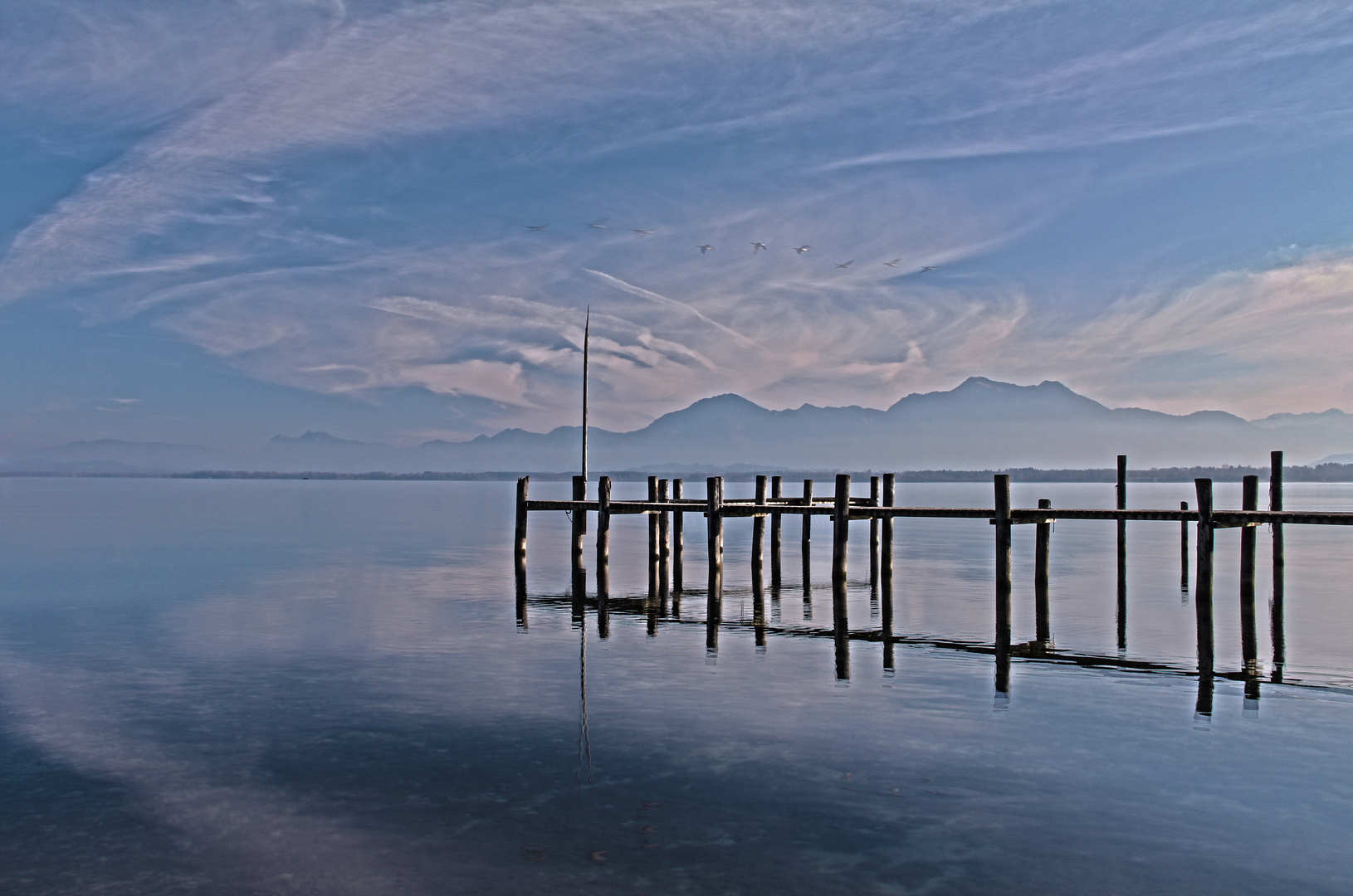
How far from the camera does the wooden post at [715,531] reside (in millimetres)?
27703

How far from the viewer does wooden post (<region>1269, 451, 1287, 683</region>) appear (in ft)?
66.7

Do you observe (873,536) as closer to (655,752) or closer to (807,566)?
(807,566)

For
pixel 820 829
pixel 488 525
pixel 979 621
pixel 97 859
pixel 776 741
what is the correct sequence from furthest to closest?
pixel 488 525 < pixel 979 621 < pixel 776 741 < pixel 820 829 < pixel 97 859

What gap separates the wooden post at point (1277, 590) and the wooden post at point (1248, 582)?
47cm

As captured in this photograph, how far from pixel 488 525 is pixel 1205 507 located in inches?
2278

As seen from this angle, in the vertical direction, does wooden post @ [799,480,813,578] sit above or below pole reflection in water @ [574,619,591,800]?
above

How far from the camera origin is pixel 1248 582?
2086 centimetres

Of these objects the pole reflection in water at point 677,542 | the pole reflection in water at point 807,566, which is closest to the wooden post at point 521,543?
the pole reflection in water at point 677,542

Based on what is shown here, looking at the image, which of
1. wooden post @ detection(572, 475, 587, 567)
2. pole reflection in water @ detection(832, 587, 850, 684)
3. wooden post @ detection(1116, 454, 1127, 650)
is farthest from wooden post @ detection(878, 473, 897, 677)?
wooden post @ detection(572, 475, 587, 567)

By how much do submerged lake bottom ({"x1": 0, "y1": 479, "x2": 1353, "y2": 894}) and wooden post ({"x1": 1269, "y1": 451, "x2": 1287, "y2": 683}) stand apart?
30 centimetres

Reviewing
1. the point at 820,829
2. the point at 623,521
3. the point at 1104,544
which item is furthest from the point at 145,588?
the point at 623,521

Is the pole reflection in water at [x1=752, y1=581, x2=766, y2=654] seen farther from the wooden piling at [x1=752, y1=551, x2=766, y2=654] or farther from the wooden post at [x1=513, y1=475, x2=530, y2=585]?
the wooden post at [x1=513, y1=475, x2=530, y2=585]

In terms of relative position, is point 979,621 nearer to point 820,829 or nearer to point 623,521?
point 820,829

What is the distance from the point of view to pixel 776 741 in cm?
1309
